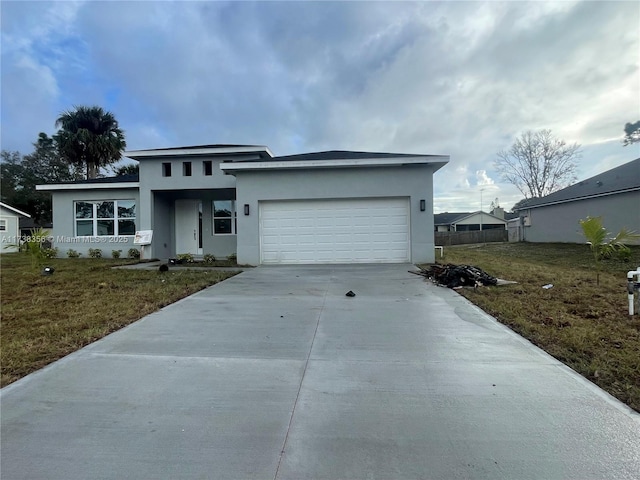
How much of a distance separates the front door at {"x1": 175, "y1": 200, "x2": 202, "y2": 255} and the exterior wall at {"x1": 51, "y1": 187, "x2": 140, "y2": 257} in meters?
1.70

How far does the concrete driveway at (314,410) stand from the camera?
7.18 feet

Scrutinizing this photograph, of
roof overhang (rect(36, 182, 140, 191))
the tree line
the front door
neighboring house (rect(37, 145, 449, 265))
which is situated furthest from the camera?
the tree line

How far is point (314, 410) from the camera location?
283cm

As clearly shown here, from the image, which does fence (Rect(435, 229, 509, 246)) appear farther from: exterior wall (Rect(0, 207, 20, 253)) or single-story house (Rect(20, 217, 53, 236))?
single-story house (Rect(20, 217, 53, 236))

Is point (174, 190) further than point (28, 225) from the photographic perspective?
No

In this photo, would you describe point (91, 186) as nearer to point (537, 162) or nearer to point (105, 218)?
point (105, 218)

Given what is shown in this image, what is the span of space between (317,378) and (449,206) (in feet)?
195

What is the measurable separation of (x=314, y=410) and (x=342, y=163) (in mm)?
9818

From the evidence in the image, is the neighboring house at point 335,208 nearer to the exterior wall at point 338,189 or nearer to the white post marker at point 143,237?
the exterior wall at point 338,189

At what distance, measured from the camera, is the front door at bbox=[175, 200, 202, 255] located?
16.2 metres

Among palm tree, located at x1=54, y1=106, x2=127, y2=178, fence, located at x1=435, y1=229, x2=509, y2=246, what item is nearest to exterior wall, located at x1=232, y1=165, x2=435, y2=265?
palm tree, located at x1=54, y1=106, x2=127, y2=178

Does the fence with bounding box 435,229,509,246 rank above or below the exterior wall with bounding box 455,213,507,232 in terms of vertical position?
below

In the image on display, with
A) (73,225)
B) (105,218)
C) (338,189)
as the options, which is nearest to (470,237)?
(338,189)

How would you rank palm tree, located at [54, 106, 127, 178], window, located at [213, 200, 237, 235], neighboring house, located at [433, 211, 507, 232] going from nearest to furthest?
window, located at [213, 200, 237, 235]
palm tree, located at [54, 106, 127, 178]
neighboring house, located at [433, 211, 507, 232]
